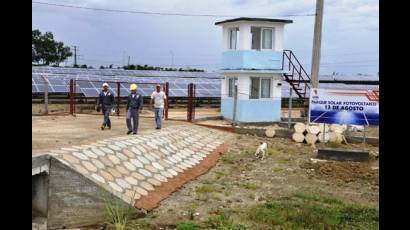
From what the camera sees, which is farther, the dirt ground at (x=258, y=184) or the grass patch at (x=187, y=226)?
the dirt ground at (x=258, y=184)

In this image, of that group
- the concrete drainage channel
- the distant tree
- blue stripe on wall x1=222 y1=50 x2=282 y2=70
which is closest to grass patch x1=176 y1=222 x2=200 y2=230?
the concrete drainage channel

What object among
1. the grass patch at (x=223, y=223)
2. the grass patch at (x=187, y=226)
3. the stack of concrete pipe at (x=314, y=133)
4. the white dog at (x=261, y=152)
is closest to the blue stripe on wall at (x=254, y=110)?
the stack of concrete pipe at (x=314, y=133)

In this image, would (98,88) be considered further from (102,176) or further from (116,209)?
(116,209)

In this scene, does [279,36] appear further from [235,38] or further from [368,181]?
[368,181]

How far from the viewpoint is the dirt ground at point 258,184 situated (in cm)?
991

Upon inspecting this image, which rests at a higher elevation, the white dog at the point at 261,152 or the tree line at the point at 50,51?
the tree line at the point at 50,51

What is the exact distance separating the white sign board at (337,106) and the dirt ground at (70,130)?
6.29m

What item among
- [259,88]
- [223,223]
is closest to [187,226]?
[223,223]

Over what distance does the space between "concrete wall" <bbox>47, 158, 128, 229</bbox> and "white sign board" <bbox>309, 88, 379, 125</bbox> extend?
10356 mm

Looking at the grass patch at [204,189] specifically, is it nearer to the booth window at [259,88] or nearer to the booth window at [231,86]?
the booth window at [259,88]

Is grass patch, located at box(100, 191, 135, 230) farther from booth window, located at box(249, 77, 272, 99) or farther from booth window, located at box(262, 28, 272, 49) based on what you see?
booth window, located at box(262, 28, 272, 49)

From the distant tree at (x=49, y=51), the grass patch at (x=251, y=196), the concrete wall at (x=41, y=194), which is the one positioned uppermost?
the distant tree at (x=49, y=51)

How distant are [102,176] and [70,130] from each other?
5963 mm

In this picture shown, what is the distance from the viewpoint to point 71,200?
9203 millimetres
